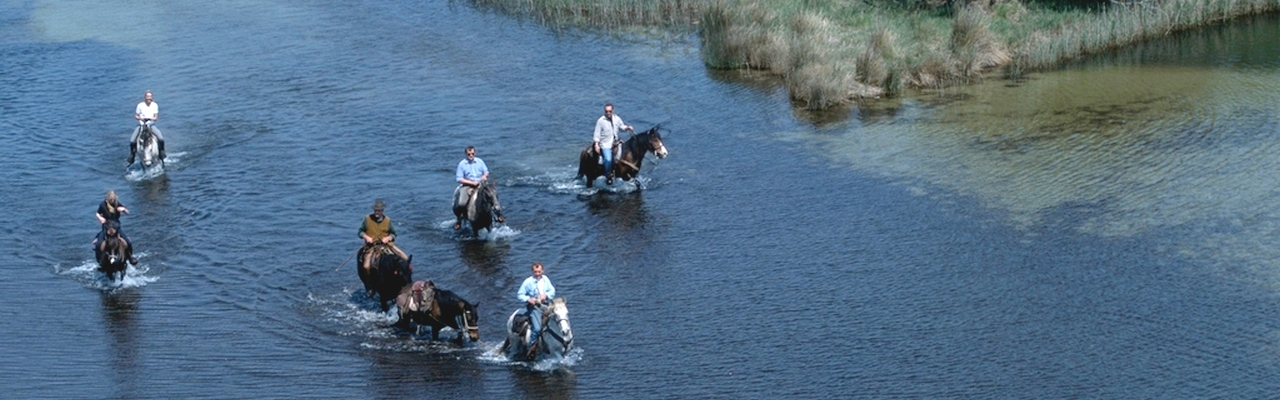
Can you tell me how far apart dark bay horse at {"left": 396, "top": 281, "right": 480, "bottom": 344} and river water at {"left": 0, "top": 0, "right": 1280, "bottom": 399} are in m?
0.40

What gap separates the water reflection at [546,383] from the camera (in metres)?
18.0

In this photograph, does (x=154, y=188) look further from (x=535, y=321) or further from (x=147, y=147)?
(x=535, y=321)

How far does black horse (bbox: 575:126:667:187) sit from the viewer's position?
27.4 metres

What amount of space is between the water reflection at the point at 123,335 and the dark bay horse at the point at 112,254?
360mm

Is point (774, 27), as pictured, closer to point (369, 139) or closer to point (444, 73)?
point (444, 73)

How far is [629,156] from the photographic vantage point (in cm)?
2753

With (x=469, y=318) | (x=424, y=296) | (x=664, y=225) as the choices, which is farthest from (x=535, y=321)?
(x=664, y=225)

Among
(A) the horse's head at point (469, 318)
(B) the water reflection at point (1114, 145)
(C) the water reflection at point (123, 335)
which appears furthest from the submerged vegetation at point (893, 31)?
(C) the water reflection at point (123, 335)

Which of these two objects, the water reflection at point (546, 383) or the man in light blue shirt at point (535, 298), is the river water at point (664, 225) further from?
the man in light blue shirt at point (535, 298)

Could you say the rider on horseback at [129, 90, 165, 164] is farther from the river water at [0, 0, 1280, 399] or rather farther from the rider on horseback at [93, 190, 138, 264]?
the rider on horseback at [93, 190, 138, 264]

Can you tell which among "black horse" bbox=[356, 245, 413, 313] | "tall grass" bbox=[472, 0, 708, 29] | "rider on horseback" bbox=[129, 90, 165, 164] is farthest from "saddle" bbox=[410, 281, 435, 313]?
"tall grass" bbox=[472, 0, 708, 29]

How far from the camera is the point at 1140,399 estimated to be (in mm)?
17562

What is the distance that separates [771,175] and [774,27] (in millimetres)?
11059

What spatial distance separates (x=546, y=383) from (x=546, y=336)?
70 cm
